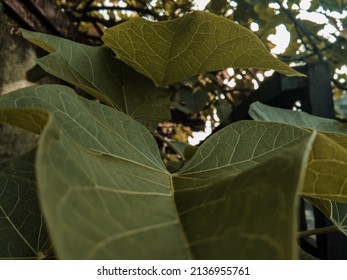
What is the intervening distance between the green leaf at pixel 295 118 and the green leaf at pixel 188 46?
0.58 ft

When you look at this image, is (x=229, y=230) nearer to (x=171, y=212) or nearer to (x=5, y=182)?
(x=171, y=212)

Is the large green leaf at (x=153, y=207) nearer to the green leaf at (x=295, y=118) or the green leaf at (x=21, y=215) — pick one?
the green leaf at (x=21, y=215)

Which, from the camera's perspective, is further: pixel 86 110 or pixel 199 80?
A: pixel 199 80

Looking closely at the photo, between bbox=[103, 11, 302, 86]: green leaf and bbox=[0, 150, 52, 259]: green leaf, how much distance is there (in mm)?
184

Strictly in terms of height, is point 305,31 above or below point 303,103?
above

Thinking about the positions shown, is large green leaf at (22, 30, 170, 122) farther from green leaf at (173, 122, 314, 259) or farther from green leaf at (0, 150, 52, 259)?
green leaf at (173, 122, 314, 259)

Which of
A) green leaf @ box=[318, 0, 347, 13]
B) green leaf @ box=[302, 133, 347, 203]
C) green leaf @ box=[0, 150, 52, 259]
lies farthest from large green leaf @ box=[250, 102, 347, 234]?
green leaf @ box=[318, 0, 347, 13]

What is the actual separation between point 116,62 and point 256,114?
254 millimetres

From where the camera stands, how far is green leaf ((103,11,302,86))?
44 cm

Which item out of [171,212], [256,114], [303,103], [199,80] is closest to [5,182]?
[171,212]

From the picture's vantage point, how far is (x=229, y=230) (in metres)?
0.17

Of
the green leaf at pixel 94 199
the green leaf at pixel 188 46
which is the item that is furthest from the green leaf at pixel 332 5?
the green leaf at pixel 94 199

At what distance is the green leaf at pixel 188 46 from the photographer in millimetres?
440

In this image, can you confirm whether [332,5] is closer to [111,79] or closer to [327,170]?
[111,79]
